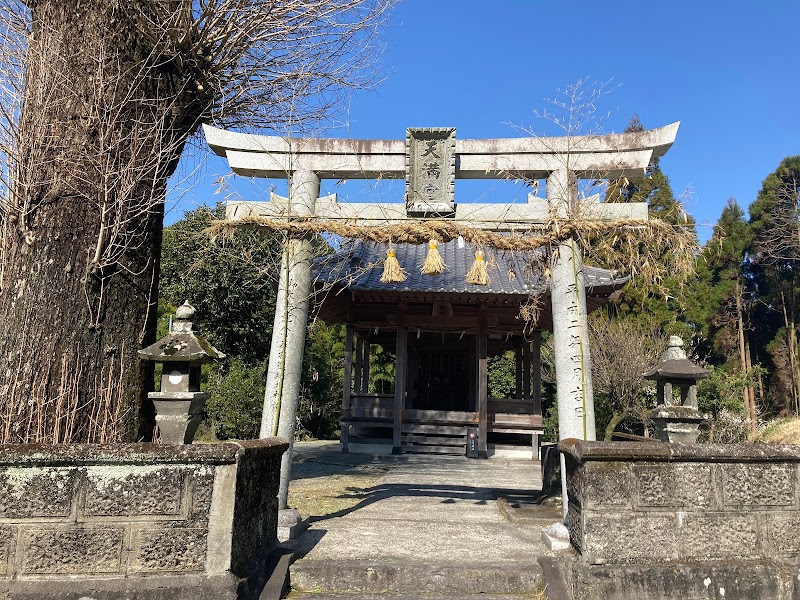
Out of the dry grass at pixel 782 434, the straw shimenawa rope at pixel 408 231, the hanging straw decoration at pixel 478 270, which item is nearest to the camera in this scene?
the straw shimenawa rope at pixel 408 231

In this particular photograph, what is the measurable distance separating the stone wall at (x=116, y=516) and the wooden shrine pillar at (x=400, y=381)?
366 inches

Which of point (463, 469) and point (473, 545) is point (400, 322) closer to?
point (463, 469)

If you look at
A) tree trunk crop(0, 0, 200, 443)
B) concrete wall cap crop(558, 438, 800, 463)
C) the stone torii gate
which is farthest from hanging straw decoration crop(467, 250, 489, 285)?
tree trunk crop(0, 0, 200, 443)

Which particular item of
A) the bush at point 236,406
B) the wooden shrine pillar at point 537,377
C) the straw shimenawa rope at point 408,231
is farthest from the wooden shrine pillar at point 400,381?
the straw shimenawa rope at point 408,231

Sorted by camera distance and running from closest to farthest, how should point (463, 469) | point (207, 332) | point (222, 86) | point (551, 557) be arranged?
point (551, 557) < point (222, 86) < point (463, 469) < point (207, 332)

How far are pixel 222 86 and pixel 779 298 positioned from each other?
2870 cm

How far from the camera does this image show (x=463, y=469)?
35.7 ft

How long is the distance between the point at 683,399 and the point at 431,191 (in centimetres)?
316

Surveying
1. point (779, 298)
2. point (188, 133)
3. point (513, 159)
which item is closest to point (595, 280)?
point (513, 159)

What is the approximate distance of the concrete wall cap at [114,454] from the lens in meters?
3.55

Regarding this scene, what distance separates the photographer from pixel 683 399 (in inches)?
204

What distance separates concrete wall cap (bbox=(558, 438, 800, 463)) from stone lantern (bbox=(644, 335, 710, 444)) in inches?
28.9

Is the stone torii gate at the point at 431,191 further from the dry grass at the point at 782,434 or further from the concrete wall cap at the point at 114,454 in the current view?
the dry grass at the point at 782,434

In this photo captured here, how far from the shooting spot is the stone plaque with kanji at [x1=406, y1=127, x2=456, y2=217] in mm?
5645
